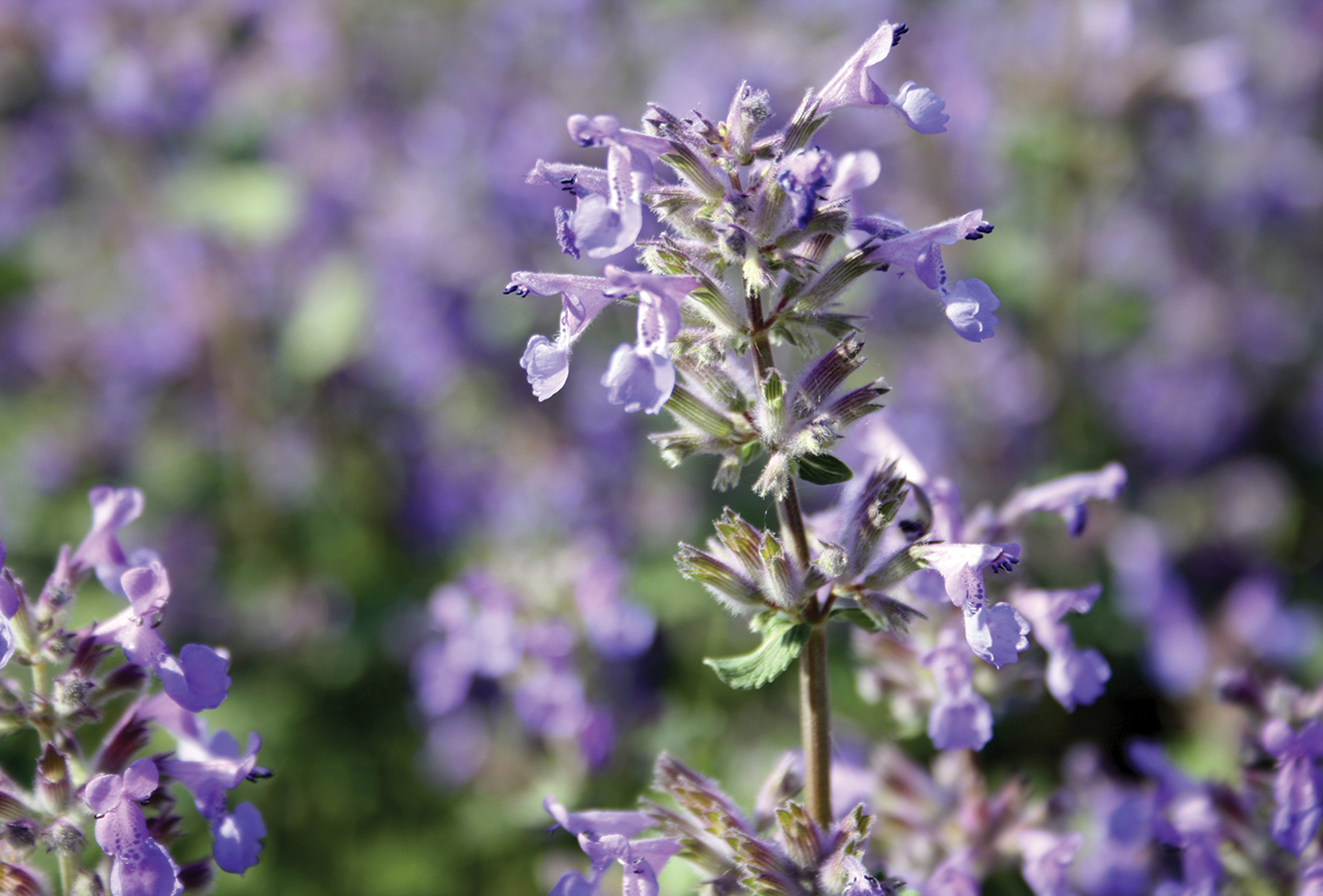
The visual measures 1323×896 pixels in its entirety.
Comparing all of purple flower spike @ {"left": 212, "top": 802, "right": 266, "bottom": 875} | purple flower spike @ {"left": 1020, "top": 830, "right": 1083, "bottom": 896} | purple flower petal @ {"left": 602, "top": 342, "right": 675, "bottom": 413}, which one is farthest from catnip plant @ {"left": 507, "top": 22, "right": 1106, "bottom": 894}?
purple flower spike @ {"left": 212, "top": 802, "right": 266, "bottom": 875}

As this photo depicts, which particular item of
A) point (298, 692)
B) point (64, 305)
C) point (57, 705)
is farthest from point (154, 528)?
point (57, 705)

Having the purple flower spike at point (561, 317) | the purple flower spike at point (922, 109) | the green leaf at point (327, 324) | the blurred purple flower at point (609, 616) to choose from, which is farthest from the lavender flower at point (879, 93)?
the green leaf at point (327, 324)

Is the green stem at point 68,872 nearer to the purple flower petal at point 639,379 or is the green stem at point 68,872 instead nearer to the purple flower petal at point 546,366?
the purple flower petal at point 546,366

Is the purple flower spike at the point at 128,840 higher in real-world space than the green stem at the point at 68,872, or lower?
higher

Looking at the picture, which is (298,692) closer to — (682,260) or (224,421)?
(224,421)

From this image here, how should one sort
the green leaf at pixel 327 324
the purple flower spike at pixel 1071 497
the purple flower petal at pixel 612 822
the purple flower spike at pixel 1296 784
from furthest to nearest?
the green leaf at pixel 327 324, the purple flower spike at pixel 1071 497, the purple flower spike at pixel 1296 784, the purple flower petal at pixel 612 822

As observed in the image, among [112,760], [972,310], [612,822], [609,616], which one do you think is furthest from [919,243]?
[609,616]

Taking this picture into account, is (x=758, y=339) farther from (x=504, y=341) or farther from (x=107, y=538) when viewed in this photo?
(x=504, y=341)
